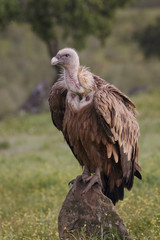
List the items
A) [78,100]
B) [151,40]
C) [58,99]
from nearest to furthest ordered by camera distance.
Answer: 1. [78,100]
2. [58,99]
3. [151,40]

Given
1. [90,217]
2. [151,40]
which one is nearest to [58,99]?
[90,217]

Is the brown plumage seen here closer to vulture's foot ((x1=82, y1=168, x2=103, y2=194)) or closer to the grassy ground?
vulture's foot ((x1=82, y1=168, x2=103, y2=194))

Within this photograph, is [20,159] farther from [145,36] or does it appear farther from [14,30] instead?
[14,30]

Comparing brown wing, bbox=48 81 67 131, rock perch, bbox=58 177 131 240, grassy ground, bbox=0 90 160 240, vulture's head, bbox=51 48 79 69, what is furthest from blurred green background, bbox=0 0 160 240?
vulture's head, bbox=51 48 79 69

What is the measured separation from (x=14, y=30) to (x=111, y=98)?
26056 millimetres

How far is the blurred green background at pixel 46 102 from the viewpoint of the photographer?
17.6 feet

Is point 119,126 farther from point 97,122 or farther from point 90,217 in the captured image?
point 90,217

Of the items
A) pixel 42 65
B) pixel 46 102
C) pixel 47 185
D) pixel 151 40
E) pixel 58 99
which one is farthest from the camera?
pixel 42 65

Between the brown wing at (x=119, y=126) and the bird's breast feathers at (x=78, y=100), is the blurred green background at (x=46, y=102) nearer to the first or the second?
the brown wing at (x=119, y=126)

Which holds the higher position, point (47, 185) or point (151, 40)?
point (151, 40)

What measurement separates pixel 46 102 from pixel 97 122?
1808 centimetres

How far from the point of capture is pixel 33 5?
1814 centimetres

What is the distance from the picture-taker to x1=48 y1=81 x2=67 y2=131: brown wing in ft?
14.7

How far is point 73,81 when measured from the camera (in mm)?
4164
